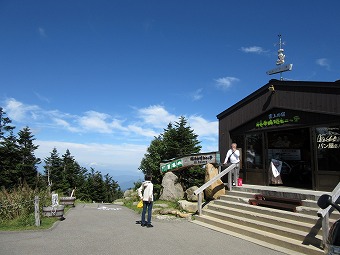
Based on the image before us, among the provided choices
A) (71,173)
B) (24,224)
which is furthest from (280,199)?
(71,173)

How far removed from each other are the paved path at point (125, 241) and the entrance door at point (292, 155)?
5338mm

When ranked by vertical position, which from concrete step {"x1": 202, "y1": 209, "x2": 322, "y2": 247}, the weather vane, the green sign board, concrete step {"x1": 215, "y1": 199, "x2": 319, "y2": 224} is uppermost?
the weather vane

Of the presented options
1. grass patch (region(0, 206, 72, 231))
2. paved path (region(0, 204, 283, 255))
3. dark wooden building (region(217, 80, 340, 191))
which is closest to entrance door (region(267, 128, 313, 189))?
dark wooden building (region(217, 80, 340, 191))

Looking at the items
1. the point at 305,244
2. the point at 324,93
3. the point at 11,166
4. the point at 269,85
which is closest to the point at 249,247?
the point at 305,244

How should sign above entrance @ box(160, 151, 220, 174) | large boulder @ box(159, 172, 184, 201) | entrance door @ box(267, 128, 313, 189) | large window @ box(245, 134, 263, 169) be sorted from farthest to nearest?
1. large boulder @ box(159, 172, 184, 201)
2. sign above entrance @ box(160, 151, 220, 174)
3. large window @ box(245, 134, 263, 169)
4. entrance door @ box(267, 128, 313, 189)

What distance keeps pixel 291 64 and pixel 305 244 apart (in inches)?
330

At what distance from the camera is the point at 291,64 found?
43.9 feet

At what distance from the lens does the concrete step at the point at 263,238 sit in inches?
285

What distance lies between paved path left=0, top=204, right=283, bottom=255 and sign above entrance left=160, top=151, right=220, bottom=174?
4.78 meters

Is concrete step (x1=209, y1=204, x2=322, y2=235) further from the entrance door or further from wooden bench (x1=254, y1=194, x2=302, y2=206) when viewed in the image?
the entrance door

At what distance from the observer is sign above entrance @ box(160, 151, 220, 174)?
49.4ft

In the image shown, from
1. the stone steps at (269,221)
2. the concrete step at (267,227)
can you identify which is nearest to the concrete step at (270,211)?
the stone steps at (269,221)

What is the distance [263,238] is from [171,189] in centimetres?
875

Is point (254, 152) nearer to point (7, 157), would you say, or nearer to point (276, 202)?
point (276, 202)
